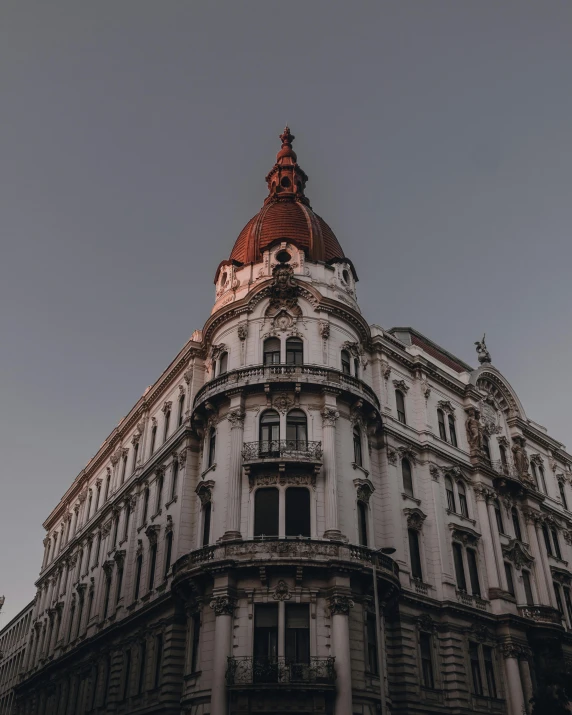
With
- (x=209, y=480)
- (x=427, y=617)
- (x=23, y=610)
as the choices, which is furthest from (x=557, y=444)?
(x=23, y=610)

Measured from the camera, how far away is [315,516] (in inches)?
1393

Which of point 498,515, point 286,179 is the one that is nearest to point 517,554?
point 498,515

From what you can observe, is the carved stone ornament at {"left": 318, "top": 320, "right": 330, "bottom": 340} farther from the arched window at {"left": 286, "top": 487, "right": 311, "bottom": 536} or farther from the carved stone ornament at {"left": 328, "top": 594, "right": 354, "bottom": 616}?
the carved stone ornament at {"left": 328, "top": 594, "right": 354, "bottom": 616}

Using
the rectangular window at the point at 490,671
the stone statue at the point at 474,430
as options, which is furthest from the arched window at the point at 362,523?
the stone statue at the point at 474,430

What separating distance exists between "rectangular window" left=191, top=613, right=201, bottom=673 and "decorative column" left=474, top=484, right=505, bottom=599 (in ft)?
60.8

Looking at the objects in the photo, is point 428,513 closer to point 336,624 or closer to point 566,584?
point 336,624

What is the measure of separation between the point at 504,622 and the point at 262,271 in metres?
26.0

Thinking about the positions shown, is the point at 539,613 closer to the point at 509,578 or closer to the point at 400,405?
the point at 509,578

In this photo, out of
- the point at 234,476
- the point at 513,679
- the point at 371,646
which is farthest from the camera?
the point at 513,679

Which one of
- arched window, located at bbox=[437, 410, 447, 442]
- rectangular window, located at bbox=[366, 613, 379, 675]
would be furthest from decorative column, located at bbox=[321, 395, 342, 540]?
arched window, located at bbox=[437, 410, 447, 442]

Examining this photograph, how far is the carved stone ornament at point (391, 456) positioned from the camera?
4215 centimetres

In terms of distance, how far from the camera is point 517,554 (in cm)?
4694

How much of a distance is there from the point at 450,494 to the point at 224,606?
18317mm

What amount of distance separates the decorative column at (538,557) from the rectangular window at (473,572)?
6989 millimetres
